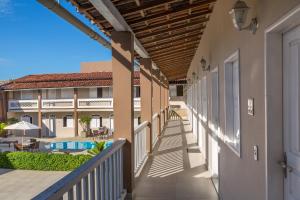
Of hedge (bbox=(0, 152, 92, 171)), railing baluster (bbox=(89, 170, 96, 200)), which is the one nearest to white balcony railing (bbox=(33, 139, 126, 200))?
railing baluster (bbox=(89, 170, 96, 200))

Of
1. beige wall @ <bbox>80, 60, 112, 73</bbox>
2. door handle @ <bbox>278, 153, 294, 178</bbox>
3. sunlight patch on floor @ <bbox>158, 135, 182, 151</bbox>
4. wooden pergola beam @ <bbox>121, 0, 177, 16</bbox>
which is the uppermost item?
beige wall @ <bbox>80, 60, 112, 73</bbox>

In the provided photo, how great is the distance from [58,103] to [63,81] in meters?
2.03

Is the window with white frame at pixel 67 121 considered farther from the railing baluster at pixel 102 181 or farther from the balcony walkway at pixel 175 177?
the railing baluster at pixel 102 181

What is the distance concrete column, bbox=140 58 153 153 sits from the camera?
8.57m

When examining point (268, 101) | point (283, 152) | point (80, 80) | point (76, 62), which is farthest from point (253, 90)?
point (76, 62)

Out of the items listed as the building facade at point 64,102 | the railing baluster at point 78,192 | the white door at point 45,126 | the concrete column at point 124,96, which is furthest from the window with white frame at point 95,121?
the railing baluster at point 78,192

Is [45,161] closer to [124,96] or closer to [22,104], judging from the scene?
[124,96]

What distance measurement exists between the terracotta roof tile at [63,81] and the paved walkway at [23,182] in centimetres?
1395

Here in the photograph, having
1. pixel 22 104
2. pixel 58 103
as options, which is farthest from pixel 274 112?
pixel 22 104

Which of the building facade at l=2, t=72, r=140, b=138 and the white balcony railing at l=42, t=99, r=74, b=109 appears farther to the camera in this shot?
the white balcony railing at l=42, t=99, r=74, b=109

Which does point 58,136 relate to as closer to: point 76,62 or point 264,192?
point 76,62

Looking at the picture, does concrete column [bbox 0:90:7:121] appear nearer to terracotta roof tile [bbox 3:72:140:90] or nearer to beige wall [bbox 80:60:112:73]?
terracotta roof tile [bbox 3:72:140:90]

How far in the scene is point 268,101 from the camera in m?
2.34

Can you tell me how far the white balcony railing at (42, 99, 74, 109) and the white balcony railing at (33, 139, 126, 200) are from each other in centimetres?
2270
